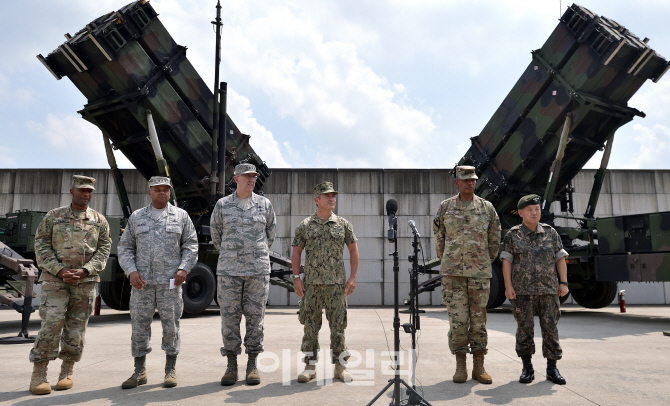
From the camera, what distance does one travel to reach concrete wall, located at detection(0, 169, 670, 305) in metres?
12.9

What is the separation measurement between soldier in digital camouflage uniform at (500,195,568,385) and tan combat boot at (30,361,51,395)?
3.26 meters

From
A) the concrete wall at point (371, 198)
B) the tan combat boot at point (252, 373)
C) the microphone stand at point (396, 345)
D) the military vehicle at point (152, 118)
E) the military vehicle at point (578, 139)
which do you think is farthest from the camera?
the concrete wall at point (371, 198)

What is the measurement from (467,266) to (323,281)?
1.09 meters

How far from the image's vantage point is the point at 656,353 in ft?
15.5

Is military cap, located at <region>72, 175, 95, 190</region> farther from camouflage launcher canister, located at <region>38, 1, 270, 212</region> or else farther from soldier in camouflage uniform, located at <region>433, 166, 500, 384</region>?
camouflage launcher canister, located at <region>38, 1, 270, 212</region>

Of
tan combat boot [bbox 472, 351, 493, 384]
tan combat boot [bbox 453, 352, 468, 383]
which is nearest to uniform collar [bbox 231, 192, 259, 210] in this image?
tan combat boot [bbox 453, 352, 468, 383]

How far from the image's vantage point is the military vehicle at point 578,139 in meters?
7.75

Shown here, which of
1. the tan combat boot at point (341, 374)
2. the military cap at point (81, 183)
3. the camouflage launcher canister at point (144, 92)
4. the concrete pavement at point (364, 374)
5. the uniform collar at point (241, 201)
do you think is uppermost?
the camouflage launcher canister at point (144, 92)

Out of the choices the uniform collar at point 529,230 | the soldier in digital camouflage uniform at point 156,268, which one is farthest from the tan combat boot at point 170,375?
the uniform collar at point 529,230

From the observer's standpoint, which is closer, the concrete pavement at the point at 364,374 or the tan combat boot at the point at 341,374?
the concrete pavement at the point at 364,374

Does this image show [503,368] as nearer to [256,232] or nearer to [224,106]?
[256,232]

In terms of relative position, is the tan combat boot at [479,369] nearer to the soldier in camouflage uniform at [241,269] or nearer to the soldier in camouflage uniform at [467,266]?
the soldier in camouflage uniform at [467,266]

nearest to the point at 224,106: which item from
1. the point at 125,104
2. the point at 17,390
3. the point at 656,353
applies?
the point at 125,104

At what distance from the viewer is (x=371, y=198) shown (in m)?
13.1
